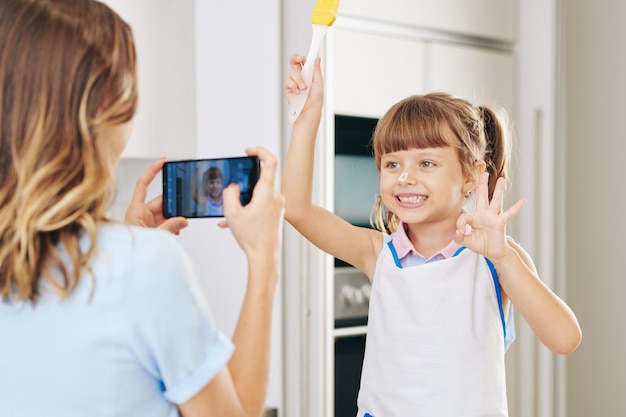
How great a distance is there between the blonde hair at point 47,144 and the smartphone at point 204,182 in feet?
0.70

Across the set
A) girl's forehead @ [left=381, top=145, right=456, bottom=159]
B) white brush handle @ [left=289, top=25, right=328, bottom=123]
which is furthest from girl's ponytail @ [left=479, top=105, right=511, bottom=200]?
white brush handle @ [left=289, top=25, right=328, bottom=123]

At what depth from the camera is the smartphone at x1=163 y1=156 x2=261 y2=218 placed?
2.88 feet

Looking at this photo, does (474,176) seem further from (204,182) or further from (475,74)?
(475,74)

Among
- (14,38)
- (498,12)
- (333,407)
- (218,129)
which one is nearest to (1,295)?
(14,38)

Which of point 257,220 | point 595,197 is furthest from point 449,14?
point 257,220

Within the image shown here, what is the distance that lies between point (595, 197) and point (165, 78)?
144 centimetres

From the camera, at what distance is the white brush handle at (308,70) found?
1.11m

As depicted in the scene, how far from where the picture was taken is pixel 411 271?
3.83 feet

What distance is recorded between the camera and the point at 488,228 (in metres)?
1.05

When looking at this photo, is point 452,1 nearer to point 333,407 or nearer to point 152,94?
point 152,94

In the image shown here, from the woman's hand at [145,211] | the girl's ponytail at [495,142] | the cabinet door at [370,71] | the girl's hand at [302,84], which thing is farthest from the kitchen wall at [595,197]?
the woman's hand at [145,211]

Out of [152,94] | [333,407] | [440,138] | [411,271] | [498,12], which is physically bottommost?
[333,407]

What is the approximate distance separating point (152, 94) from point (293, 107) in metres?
0.74

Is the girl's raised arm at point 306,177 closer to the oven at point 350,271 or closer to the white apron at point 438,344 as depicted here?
the white apron at point 438,344
